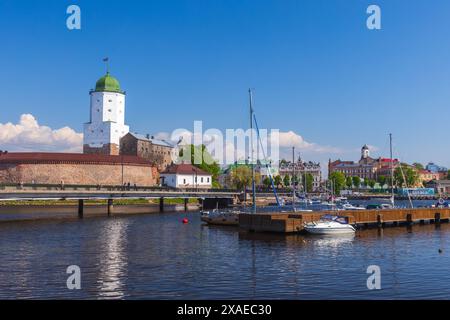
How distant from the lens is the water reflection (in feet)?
80.5

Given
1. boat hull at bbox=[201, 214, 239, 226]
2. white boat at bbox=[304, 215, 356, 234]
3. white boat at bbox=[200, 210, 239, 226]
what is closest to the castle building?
white boat at bbox=[200, 210, 239, 226]

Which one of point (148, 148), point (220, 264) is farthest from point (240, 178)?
point (220, 264)

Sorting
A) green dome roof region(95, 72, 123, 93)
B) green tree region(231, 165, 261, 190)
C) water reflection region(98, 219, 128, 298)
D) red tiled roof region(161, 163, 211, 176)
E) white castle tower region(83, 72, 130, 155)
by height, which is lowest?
water reflection region(98, 219, 128, 298)

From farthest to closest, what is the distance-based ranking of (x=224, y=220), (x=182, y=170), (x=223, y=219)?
(x=182, y=170)
(x=223, y=219)
(x=224, y=220)

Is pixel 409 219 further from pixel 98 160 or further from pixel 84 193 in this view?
pixel 98 160

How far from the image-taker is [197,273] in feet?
95.5

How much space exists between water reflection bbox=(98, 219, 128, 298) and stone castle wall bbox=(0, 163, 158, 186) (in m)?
62.4

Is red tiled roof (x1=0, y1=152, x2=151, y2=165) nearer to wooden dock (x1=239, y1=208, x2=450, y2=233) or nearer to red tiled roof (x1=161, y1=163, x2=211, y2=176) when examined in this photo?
red tiled roof (x1=161, y1=163, x2=211, y2=176)

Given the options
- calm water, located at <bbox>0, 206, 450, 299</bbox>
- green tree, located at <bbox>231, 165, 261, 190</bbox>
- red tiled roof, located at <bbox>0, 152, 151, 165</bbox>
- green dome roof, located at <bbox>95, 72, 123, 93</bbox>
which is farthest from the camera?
green dome roof, located at <bbox>95, 72, 123, 93</bbox>

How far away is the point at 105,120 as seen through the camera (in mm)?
149125

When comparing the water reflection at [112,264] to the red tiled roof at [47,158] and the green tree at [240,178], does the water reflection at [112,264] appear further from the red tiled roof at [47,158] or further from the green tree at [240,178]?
the green tree at [240,178]

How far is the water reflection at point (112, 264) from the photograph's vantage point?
80.5 ft

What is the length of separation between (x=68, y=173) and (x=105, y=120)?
126ft

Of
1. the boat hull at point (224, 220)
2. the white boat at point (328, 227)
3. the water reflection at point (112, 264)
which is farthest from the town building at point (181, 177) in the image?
the white boat at point (328, 227)
